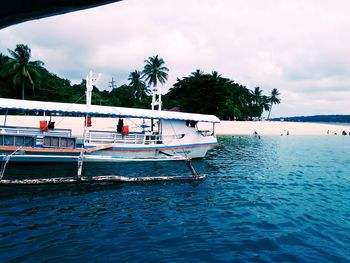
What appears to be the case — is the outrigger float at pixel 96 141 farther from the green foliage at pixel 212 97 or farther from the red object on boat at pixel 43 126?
the green foliage at pixel 212 97

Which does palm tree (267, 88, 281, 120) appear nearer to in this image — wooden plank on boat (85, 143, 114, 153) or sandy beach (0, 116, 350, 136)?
sandy beach (0, 116, 350, 136)

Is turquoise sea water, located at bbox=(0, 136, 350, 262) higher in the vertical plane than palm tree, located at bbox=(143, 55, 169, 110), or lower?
lower

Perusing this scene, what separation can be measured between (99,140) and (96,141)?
0.37m

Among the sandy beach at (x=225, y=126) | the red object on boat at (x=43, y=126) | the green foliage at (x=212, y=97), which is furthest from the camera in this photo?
the green foliage at (x=212, y=97)

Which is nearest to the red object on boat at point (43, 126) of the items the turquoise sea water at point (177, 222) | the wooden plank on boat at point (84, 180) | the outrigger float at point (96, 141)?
the outrigger float at point (96, 141)

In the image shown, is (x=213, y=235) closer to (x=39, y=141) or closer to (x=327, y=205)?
(x=327, y=205)

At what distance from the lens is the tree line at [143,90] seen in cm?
5529

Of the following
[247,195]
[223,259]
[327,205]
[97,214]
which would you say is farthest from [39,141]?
[327,205]

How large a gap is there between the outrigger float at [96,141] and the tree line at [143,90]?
3198 centimetres

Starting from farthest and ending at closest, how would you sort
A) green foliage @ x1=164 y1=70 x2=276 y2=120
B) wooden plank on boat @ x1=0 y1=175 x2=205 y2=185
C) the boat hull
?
green foliage @ x1=164 y1=70 x2=276 y2=120 < the boat hull < wooden plank on boat @ x1=0 y1=175 x2=205 y2=185

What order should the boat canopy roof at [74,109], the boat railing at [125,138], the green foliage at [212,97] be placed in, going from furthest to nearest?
1. the green foliage at [212,97]
2. the boat railing at [125,138]
3. the boat canopy roof at [74,109]

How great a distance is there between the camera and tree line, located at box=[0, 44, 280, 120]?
55.3m

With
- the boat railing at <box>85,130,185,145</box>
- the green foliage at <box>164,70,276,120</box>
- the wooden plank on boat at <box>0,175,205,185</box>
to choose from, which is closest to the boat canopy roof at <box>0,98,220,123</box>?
the boat railing at <box>85,130,185,145</box>

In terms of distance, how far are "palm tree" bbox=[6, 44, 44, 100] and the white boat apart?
39.2 metres
